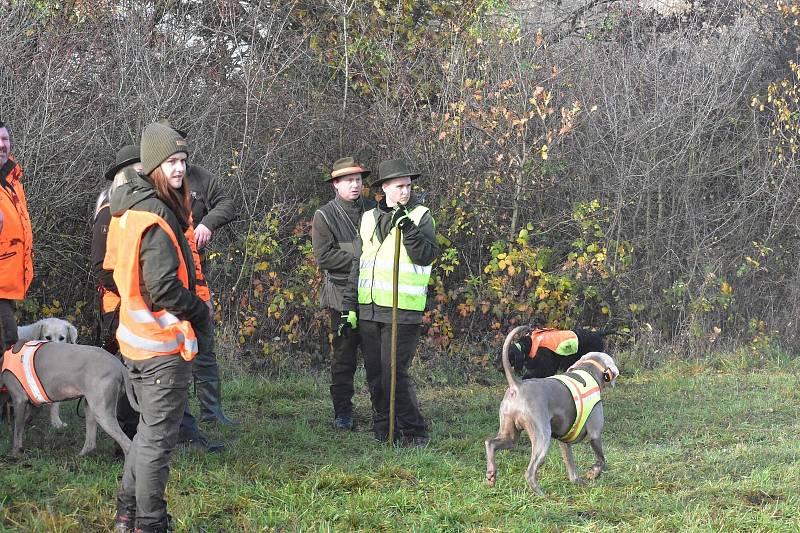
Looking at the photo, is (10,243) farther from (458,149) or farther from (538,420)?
(458,149)

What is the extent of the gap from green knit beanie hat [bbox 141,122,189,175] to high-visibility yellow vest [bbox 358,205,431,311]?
2.42 meters

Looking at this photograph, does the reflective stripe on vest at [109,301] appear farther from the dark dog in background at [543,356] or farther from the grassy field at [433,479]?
the dark dog in background at [543,356]

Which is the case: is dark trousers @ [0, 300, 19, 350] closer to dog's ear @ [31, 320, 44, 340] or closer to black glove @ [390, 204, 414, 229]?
dog's ear @ [31, 320, 44, 340]

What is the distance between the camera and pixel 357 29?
1084cm

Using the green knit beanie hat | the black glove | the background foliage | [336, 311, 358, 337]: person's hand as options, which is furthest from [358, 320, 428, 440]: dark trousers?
the background foliage

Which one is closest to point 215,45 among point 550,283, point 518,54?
point 518,54

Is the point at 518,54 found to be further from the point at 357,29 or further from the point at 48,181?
the point at 48,181

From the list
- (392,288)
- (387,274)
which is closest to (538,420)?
(392,288)

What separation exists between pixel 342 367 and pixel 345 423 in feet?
1.39

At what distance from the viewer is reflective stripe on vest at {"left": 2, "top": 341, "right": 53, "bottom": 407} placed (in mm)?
5691

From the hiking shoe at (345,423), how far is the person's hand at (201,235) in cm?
172

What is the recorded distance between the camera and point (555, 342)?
8133mm

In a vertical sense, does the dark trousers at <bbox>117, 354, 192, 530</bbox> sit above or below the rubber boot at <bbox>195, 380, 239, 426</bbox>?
above

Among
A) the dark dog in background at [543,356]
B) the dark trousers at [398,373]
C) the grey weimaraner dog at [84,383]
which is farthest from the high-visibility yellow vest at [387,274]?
the dark dog in background at [543,356]
